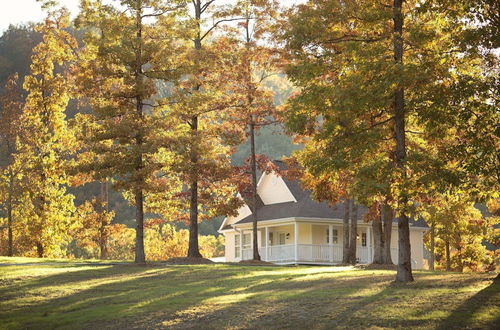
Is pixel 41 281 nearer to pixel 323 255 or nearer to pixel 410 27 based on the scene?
pixel 410 27

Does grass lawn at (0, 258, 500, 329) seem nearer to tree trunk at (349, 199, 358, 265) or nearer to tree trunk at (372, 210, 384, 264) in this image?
tree trunk at (372, 210, 384, 264)

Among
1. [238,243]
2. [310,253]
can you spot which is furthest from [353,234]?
[238,243]

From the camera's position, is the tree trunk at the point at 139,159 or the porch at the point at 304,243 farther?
the porch at the point at 304,243

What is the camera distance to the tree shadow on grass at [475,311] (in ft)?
47.6

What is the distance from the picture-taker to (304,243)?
46.0 metres

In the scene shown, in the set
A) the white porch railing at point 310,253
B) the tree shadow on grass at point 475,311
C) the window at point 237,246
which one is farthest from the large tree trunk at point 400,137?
the window at point 237,246

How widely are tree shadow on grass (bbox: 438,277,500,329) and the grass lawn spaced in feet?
0.07

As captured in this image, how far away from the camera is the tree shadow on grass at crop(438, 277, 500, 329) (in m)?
14.5

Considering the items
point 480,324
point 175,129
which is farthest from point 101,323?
point 175,129

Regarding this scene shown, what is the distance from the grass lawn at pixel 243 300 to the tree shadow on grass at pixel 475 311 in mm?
20

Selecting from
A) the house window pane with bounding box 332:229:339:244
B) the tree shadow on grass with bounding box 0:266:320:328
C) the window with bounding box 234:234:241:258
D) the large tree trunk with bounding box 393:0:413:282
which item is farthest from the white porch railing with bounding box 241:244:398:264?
the large tree trunk with bounding box 393:0:413:282

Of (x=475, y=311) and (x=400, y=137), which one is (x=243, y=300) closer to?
(x=475, y=311)

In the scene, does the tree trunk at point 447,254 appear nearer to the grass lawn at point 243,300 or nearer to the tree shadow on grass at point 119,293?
the tree shadow on grass at point 119,293

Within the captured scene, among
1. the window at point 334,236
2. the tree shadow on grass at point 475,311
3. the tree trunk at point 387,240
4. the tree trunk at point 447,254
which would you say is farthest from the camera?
the window at point 334,236
